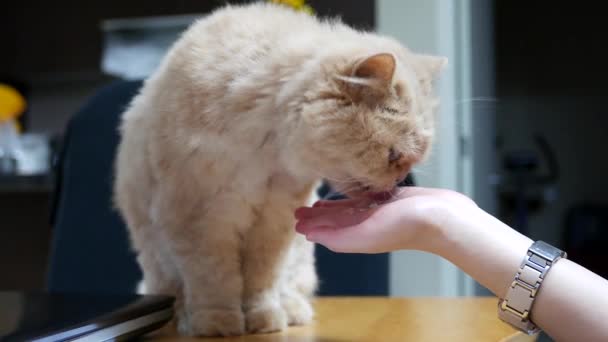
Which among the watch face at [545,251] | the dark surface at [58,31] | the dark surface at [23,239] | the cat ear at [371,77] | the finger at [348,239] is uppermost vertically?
the dark surface at [58,31]

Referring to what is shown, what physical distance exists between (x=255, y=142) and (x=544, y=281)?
1.30ft

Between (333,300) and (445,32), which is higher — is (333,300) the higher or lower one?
the lower one

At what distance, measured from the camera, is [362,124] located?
0.75 metres

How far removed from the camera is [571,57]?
15.1ft

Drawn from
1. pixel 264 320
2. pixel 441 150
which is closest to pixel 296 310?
pixel 264 320

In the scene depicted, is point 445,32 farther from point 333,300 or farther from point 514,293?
point 514,293

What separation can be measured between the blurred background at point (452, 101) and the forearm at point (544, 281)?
0.20 m

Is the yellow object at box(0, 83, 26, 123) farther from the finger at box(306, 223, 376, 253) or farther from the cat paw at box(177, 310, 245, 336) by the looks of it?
the finger at box(306, 223, 376, 253)

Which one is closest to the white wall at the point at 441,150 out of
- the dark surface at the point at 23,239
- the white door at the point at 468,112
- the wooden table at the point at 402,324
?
the white door at the point at 468,112

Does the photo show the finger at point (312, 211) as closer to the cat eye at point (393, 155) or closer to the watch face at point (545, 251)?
the cat eye at point (393, 155)

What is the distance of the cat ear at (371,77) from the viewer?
719 mm

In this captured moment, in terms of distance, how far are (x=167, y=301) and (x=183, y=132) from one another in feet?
0.74

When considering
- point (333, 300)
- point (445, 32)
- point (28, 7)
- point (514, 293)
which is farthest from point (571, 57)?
point (514, 293)

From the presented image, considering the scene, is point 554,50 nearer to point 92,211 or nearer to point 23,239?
point 23,239
